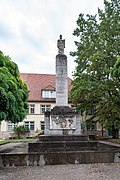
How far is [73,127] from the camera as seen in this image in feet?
44.7

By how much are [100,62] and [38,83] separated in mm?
21189

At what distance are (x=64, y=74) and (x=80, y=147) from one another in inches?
203

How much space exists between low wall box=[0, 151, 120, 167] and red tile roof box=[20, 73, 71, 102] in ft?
92.0

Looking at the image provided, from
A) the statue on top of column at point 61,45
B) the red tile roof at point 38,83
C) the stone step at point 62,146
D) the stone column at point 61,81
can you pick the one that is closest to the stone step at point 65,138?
the stone step at point 62,146

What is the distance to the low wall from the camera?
30.7 feet

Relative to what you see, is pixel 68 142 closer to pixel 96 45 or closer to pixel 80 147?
pixel 80 147

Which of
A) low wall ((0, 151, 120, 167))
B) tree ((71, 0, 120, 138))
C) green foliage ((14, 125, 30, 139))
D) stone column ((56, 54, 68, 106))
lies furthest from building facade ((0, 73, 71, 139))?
low wall ((0, 151, 120, 167))

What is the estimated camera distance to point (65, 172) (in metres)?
8.00

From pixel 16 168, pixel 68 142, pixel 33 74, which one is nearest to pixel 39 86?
Result: pixel 33 74

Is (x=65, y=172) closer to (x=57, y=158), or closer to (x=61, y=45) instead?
(x=57, y=158)

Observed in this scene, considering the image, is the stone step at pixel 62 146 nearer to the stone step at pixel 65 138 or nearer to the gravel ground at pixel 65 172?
the stone step at pixel 65 138

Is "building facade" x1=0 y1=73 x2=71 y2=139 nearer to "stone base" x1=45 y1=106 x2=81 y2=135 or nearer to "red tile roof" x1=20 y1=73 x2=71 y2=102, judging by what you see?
"red tile roof" x1=20 y1=73 x2=71 y2=102

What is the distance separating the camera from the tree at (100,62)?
20484mm

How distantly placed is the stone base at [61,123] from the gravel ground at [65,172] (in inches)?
171
